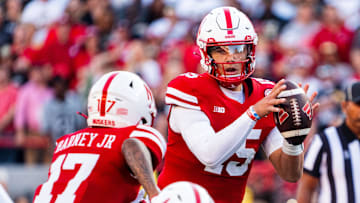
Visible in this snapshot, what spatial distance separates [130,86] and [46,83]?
18.6ft

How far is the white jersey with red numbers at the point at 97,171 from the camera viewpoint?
382cm

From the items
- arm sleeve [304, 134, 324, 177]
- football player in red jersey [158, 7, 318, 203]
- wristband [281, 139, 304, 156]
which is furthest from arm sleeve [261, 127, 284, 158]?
arm sleeve [304, 134, 324, 177]

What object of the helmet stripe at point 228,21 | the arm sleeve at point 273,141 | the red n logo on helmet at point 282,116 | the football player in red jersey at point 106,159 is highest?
the helmet stripe at point 228,21

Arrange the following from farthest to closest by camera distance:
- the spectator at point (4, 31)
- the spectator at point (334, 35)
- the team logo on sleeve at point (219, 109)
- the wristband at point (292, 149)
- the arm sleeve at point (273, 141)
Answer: the spectator at point (4, 31) → the spectator at point (334, 35) → the arm sleeve at point (273, 141) → the team logo on sleeve at point (219, 109) → the wristband at point (292, 149)

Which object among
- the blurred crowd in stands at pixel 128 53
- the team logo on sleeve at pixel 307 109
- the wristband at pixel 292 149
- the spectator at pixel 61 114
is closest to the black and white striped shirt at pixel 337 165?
the wristband at pixel 292 149

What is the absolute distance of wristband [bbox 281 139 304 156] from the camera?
401 centimetres

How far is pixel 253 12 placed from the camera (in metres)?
10.8

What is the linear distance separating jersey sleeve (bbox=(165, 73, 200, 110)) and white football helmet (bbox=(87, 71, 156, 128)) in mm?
224

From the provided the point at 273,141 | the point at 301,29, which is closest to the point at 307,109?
the point at 273,141

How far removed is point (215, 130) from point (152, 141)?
0.45 metres

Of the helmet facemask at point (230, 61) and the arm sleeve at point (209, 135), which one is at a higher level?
the helmet facemask at point (230, 61)

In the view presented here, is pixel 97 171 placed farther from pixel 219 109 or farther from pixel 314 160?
pixel 314 160

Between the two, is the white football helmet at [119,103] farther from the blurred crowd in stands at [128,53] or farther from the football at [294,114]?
the blurred crowd in stands at [128,53]

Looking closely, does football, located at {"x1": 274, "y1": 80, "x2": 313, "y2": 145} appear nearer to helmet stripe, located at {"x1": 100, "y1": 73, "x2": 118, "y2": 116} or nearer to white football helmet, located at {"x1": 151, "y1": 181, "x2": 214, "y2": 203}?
white football helmet, located at {"x1": 151, "y1": 181, "x2": 214, "y2": 203}
